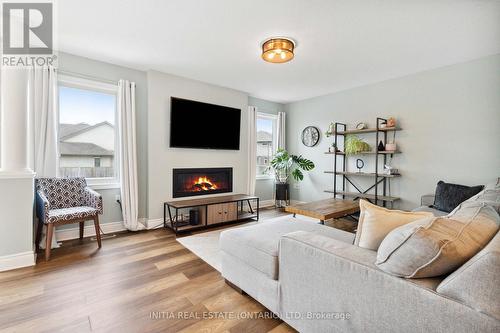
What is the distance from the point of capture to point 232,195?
471 cm

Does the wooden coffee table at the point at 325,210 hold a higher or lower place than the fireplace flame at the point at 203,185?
lower

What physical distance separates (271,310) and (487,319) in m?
1.22

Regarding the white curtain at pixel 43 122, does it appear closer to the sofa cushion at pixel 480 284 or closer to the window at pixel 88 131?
the window at pixel 88 131

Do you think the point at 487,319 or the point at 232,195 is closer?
the point at 487,319

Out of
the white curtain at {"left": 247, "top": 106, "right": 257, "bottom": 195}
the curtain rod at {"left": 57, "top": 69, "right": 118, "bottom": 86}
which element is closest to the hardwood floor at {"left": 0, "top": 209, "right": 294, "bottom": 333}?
the curtain rod at {"left": 57, "top": 69, "right": 118, "bottom": 86}

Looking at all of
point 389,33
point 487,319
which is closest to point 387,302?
point 487,319

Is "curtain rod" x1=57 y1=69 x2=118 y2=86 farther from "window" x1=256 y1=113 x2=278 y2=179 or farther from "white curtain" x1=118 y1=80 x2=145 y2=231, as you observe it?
"window" x1=256 y1=113 x2=278 y2=179

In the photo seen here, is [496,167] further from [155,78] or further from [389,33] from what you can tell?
[155,78]

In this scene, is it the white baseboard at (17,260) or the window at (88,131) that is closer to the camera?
the white baseboard at (17,260)

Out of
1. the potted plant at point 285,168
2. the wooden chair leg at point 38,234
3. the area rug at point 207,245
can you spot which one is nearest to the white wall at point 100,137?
the wooden chair leg at point 38,234

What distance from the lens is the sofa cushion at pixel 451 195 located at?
306 cm

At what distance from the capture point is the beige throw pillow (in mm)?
1339

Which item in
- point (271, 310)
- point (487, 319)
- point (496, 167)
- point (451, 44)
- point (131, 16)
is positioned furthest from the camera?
point (496, 167)

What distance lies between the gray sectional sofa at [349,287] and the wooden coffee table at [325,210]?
100cm
